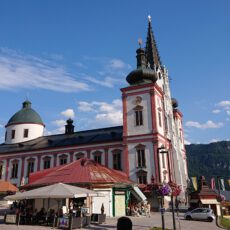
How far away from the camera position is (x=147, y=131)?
3900 centimetres

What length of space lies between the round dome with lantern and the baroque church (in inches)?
7.7

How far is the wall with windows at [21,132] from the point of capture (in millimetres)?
56594

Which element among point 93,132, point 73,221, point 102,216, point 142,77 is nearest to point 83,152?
point 93,132

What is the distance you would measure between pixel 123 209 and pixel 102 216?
600 centimetres

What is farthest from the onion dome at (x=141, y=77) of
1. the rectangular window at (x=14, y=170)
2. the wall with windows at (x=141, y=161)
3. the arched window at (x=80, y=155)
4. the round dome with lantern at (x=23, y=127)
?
the rectangular window at (x=14, y=170)

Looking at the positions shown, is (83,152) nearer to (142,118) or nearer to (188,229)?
(142,118)

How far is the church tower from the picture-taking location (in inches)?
1471

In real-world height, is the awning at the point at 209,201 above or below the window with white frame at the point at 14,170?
below

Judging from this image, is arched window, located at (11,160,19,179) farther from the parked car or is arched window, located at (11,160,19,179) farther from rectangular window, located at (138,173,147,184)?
the parked car

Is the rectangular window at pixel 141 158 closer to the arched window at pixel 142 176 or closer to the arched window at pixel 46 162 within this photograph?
the arched window at pixel 142 176

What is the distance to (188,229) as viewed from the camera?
1816 cm

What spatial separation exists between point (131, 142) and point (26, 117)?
93.5 feet

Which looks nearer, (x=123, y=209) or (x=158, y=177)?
(x=123, y=209)

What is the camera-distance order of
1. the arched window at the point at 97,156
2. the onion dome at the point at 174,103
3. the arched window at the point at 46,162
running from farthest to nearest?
the onion dome at the point at 174,103 < the arched window at the point at 46,162 < the arched window at the point at 97,156
